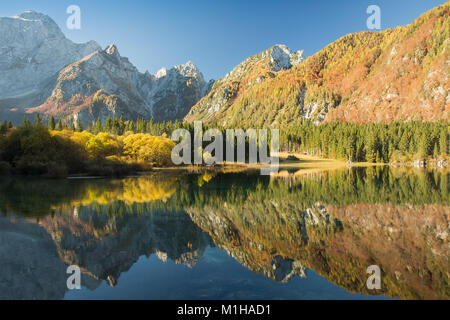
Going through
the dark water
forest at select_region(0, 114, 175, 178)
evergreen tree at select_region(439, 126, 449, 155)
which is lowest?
the dark water

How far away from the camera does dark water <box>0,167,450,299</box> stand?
30.6 ft

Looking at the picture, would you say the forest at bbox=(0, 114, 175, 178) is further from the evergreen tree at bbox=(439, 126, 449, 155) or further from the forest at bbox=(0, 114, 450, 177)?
the evergreen tree at bbox=(439, 126, 449, 155)

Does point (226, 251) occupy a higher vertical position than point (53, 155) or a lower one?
lower

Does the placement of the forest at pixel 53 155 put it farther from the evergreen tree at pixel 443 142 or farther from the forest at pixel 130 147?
the evergreen tree at pixel 443 142

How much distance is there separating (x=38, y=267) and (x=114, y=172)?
160 ft

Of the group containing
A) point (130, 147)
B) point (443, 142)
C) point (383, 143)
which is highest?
point (383, 143)

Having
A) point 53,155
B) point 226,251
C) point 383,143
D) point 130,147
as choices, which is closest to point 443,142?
point 383,143

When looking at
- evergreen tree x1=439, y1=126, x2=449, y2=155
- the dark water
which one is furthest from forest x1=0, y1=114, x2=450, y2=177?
the dark water

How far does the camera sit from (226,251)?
44.0 feet

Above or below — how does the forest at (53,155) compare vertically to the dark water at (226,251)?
above

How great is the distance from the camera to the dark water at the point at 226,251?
9.32 metres

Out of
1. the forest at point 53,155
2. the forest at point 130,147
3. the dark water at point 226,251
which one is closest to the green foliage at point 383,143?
the forest at point 130,147

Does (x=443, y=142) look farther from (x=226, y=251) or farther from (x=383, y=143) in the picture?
(x=226, y=251)

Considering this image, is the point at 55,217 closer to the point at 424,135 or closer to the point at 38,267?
the point at 38,267
